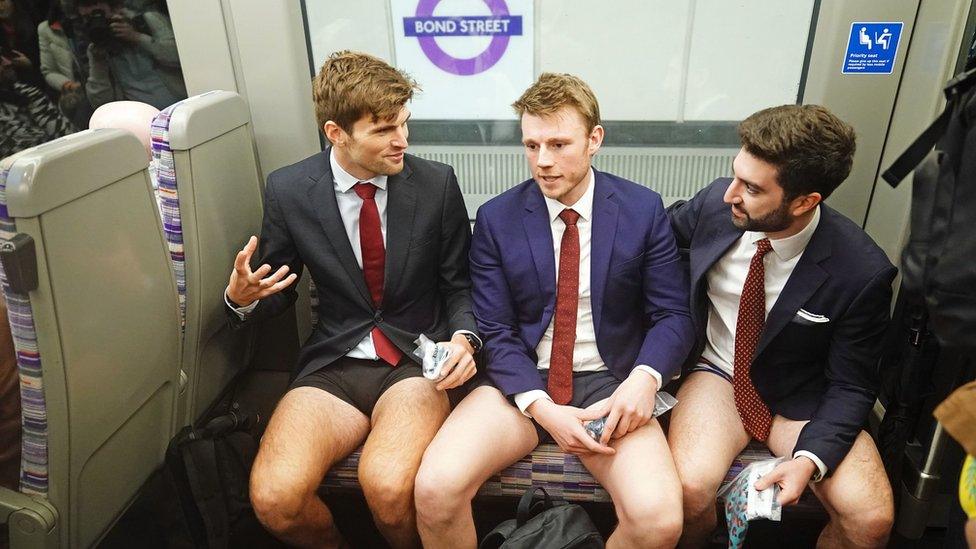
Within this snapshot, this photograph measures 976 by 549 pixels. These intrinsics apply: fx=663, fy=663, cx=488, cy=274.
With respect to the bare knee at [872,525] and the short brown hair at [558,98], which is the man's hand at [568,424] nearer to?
the bare knee at [872,525]

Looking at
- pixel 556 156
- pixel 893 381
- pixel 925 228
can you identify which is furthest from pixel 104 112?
pixel 893 381

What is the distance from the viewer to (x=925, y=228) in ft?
4.48

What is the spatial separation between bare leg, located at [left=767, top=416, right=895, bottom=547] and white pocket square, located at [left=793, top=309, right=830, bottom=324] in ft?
1.21

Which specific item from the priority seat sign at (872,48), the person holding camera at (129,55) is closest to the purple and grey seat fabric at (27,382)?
the person holding camera at (129,55)

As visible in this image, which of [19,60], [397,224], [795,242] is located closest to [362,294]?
[397,224]

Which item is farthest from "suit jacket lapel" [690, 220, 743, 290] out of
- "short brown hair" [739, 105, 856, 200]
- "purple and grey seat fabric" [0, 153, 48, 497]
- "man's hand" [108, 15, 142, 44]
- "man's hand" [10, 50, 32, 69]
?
"man's hand" [10, 50, 32, 69]

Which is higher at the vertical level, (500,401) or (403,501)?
(500,401)

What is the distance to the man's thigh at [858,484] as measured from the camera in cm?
185

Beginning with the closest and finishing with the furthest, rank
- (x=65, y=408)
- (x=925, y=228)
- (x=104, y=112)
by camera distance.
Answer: (x=925, y=228)
(x=65, y=408)
(x=104, y=112)

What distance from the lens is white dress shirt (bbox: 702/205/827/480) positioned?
6.72ft

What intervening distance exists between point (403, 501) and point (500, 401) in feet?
1.44

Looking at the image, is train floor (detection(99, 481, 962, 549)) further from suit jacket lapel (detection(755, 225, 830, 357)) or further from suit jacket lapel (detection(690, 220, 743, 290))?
suit jacket lapel (detection(690, 220, 743, 290))

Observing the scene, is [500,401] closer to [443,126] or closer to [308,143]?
[443,126]

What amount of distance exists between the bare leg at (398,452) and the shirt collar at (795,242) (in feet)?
3.96
